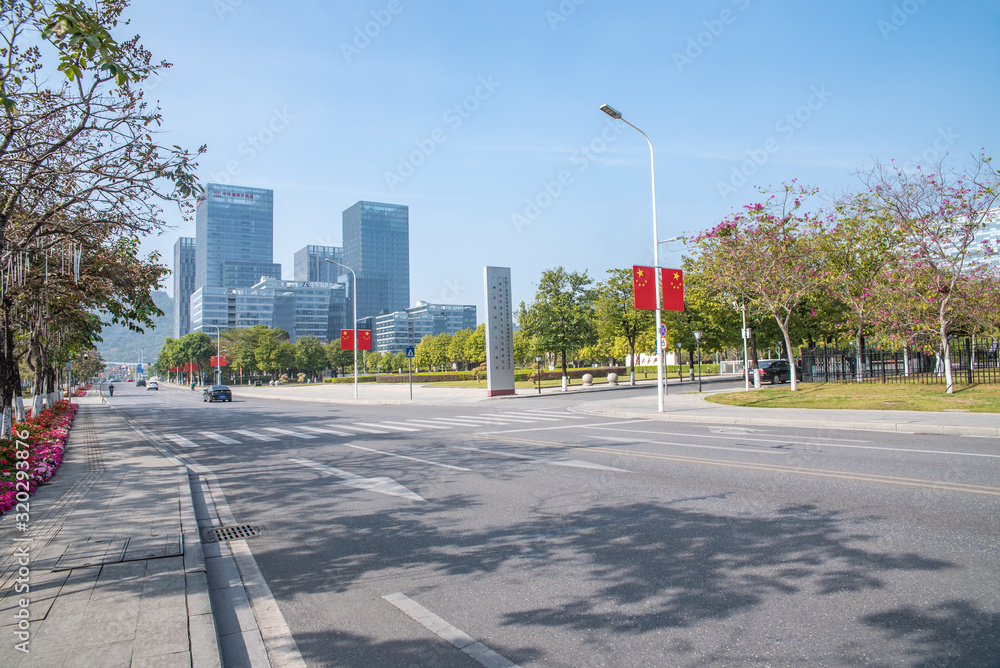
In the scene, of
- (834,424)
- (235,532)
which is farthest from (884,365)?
(235,532)

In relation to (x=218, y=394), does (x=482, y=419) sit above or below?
above

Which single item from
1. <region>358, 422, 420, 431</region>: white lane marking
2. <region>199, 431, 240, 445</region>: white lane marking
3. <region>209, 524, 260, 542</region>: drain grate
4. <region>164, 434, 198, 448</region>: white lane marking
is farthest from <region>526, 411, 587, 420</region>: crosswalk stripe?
<region>209, 524, 260, 542</region>: drain grate

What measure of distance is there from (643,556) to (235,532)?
4.63 metres

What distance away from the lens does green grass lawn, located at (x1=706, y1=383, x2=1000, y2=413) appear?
17.2m

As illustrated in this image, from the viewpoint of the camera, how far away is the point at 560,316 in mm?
41688

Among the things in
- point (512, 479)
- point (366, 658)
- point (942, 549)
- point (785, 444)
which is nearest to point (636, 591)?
point (366, 658)

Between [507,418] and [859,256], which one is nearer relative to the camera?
[507,418]

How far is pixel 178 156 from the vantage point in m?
9.38

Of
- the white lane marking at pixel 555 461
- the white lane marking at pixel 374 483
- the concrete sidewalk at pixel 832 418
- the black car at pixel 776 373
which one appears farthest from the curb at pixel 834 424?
the black car at pixel 776 373

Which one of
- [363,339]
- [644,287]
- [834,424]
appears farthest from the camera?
[363,339]

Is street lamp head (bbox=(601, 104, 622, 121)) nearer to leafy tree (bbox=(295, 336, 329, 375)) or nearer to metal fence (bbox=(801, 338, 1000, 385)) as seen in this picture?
metal fence (bbox=(801, 338, 1000, 385))

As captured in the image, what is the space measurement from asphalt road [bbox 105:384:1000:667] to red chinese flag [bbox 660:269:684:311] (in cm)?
1063

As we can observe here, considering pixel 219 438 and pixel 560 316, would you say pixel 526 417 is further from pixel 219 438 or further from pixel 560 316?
pixel 560 316

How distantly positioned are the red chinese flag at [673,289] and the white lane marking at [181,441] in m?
16.0
